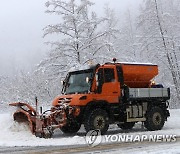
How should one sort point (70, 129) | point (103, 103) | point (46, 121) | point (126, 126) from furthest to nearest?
point (126, 126) → point (70, 129) → point (103, 103) → point (46, 121)

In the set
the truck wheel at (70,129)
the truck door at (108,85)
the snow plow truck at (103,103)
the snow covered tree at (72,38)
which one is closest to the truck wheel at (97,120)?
the snow plow truck at (103,103)

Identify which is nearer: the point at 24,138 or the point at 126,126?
the point at 24,138

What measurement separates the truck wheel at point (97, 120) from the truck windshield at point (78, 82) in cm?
93

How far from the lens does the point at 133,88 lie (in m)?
15.4

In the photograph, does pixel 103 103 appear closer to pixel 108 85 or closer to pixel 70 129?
pixel 108 85

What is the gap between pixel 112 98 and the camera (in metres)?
14.6

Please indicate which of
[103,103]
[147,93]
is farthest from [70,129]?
[147,93]

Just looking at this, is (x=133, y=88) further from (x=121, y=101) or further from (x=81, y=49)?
(x=81, y=49)

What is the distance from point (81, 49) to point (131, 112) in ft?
27.1

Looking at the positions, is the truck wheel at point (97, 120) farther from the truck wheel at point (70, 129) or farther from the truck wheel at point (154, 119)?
the truck wheel at point (154, 119)

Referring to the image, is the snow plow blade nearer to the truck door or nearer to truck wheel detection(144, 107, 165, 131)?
the truck door

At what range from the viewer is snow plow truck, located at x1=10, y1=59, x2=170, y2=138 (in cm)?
1357

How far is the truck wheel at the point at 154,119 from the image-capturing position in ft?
52.1

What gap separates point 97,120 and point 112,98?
1218mm
